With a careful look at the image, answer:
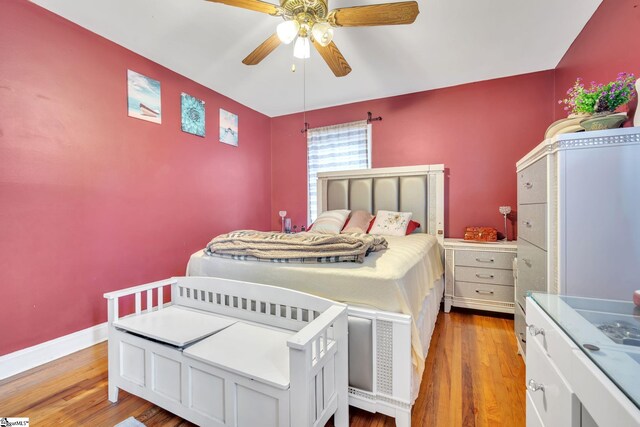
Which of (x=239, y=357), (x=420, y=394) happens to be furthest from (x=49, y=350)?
(x=420, y=394)

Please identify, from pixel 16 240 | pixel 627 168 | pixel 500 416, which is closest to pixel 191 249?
pixel 16 240

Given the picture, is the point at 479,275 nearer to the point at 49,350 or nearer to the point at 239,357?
the point at 239,357

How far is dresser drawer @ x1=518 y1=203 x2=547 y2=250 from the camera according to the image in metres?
1.48

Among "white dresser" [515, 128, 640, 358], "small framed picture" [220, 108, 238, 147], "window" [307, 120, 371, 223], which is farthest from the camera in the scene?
"window" [307, 120, 371, 223]

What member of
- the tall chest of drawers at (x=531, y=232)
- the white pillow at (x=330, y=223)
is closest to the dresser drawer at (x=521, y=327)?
the tall chest of drawers at (x=531, y=232)

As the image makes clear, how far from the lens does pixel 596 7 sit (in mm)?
1884

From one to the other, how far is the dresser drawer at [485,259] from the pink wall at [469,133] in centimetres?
50

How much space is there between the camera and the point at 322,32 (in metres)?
1.61

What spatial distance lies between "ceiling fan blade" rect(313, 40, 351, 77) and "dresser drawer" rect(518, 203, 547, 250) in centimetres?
158

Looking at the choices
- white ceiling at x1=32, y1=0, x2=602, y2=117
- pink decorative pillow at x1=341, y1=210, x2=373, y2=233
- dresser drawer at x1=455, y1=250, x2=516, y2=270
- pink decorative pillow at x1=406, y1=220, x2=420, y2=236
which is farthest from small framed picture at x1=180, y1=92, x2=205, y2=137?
dresser drawer at x1=455, y1=250, x2=516, y2=270

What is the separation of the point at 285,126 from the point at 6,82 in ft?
9.42

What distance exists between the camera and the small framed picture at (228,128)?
3357mm

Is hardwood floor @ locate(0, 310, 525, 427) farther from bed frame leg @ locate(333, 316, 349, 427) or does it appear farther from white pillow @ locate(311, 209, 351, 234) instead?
white pillow @ locate(311, 209, 351, 234)

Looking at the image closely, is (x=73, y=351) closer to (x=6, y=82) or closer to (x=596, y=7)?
(x=6, y=82)
